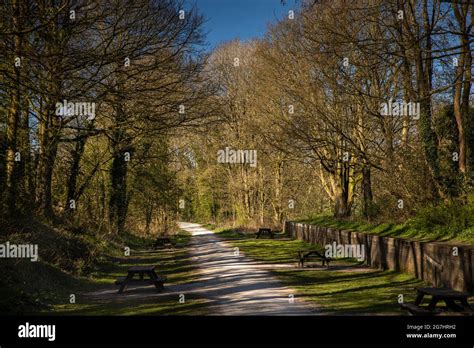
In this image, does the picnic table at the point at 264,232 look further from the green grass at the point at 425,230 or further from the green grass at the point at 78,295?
the green grass at the point at 78,295

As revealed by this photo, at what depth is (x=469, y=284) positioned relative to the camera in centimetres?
1102

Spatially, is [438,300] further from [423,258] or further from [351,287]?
[423,258]

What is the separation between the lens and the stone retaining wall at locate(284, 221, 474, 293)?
37.0 ft

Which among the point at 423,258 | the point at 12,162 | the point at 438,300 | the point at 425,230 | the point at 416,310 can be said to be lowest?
the point at 416,310

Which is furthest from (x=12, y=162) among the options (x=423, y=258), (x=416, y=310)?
(x=423, y=258)

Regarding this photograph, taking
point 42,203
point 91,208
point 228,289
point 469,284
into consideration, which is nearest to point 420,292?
point 469,284

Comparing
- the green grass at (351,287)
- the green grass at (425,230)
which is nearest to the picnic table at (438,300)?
the green grass at (351,287)

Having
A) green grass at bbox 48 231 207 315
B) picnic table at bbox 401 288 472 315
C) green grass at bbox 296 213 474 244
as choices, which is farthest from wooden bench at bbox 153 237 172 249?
picnic table at bbox 401 288 472 315

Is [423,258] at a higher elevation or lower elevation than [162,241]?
higher

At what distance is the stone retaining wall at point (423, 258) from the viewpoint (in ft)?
37.0

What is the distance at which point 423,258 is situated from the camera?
13.4 metres

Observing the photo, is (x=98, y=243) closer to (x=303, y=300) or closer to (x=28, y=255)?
(x=28, y=255)

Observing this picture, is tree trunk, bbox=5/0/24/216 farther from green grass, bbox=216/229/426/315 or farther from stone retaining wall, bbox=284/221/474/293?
stone retaining wall, bbox=284/221/474/293

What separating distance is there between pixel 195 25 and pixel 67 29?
5052mm
